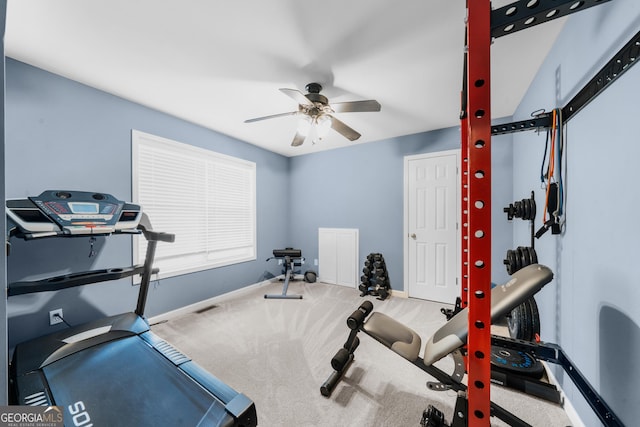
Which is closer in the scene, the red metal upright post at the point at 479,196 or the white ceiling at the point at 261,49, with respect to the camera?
the red metal upright post at the point at 479,196

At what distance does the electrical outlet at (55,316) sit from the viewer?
2.04 meters

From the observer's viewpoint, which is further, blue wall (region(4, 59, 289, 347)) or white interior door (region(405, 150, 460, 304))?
white interior door (region(405, 150, 460, 304))

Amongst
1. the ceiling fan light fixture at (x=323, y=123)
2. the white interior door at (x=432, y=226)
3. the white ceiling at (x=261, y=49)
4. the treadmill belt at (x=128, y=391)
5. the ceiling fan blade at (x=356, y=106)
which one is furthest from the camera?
the white interior door at (x=432, y=226)

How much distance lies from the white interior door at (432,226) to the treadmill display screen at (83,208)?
361cm

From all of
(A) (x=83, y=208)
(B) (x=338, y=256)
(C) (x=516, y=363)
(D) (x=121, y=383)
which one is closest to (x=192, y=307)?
(D) (x=121, y=383)

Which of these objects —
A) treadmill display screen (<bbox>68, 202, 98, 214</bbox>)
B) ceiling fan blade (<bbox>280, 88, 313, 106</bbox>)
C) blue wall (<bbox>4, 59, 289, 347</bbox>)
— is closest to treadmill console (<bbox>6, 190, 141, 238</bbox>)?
treadmill display screen (<bbox>68, 202, 98, 214</bbox>)

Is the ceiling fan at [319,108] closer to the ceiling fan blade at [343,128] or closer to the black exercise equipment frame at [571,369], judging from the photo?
the ceiling fan blade at [343,128]

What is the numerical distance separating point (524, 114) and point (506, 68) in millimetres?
776

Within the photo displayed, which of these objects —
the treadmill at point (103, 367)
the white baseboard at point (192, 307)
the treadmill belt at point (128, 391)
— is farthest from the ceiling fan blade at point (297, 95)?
the white baseboard at point (192, 307)

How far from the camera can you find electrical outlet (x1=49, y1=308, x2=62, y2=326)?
2.04 metres

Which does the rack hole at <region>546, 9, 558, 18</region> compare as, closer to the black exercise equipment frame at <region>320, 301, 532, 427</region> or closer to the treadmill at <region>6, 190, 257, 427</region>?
the black exercise equipment frame at <region>320, 301, 532, 427</region>

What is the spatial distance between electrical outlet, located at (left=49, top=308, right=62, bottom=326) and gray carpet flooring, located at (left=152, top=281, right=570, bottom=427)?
0.80m

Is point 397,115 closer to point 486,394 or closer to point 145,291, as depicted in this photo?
point 486,394

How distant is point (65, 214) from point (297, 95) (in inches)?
74.7
